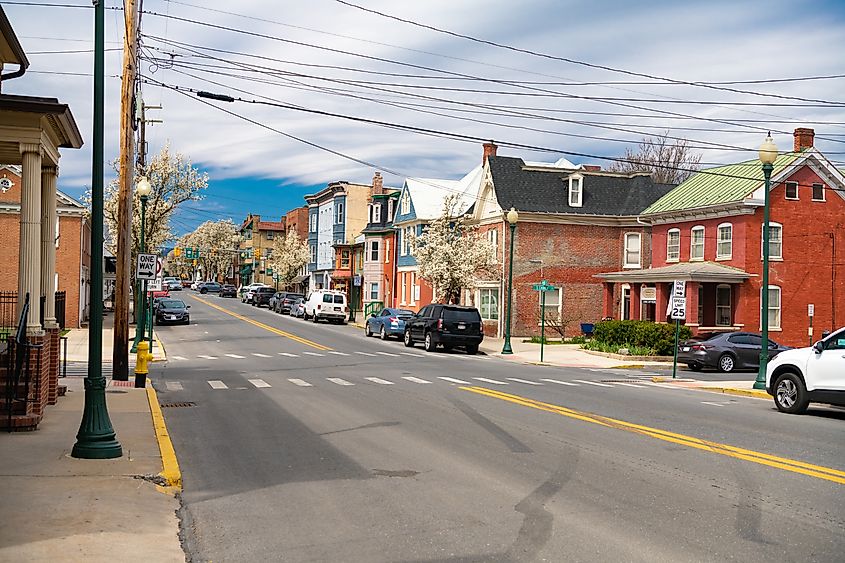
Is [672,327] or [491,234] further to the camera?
[491,234]

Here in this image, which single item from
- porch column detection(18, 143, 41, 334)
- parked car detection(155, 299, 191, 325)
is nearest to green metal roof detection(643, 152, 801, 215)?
parked car detection(155, 299, 191, 325)

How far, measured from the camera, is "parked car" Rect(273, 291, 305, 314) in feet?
222

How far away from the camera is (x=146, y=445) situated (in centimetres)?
1174

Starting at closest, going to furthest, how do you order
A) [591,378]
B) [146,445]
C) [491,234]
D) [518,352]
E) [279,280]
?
[146,445] → [591,378] → [518,352] → [491,234] → [279,280]

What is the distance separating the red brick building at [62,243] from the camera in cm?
3969

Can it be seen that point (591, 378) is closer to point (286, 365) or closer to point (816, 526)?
point (286, 365)

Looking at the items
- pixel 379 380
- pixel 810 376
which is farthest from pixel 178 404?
pixel 810 376

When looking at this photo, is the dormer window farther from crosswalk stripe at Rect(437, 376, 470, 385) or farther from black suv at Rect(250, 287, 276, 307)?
black suv at Rect(250, 287, 276, 307)

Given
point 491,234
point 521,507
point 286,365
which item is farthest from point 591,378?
point 491,234

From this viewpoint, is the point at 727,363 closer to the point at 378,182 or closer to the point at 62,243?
the point at 62,243

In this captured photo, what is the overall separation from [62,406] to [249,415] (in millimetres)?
3157

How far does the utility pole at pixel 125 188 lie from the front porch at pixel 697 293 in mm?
25025

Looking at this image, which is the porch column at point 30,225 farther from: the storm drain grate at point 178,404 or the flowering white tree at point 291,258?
the flowering white tree at point 291,258

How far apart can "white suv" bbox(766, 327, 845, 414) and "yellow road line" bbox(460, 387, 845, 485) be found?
12.3 feet
